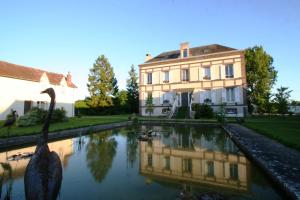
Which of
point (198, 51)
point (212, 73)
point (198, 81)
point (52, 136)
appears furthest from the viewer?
point (198, 51)

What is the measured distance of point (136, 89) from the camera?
45062 millimetres

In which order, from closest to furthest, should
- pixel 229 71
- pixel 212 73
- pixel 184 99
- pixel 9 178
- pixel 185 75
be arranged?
pixel 9 178 < pixel 229 71 < pixel 212 73 < pixel 184 99 < pixel 185 75

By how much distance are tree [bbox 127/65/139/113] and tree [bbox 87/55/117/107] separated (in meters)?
3.64

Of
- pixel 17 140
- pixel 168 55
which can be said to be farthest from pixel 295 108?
pixel 17 140

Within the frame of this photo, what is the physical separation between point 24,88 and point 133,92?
78.1ft

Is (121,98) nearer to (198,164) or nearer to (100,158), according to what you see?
(100,158)

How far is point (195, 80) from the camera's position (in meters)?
26.8

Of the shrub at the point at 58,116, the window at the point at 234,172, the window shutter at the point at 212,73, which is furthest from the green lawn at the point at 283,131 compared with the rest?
the shrub at the point at 58,116

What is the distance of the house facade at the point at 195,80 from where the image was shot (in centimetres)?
2422

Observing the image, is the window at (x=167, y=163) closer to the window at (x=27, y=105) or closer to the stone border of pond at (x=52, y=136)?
the stone border of pond at (x=52, y=136)

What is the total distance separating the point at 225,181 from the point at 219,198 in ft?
4.01

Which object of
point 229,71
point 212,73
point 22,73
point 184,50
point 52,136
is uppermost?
point 184,50

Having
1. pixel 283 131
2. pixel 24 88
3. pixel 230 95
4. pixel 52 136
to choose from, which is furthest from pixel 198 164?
pixel 24 88

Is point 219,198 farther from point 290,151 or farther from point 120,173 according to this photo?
point 290,151
